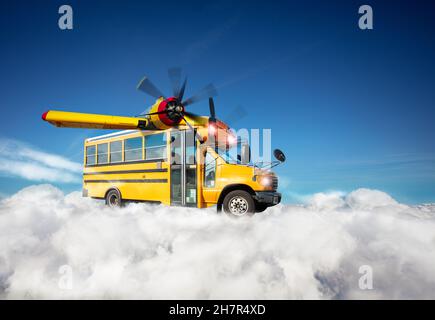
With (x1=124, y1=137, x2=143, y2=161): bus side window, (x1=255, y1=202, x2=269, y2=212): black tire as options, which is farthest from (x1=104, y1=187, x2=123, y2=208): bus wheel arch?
(x1=255, y1=202, x2=269, y2=212): black tire

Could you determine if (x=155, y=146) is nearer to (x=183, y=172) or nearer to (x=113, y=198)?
(x=183, y=172)

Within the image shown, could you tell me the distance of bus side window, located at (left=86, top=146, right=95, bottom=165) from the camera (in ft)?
32.7

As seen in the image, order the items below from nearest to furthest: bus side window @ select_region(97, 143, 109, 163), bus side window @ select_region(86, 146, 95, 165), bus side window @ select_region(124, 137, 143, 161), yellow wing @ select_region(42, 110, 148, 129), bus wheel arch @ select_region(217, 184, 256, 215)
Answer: bus wheel arch @ select_region(217, 184, 256, 215)
yellow wing @ select_region(42, 110, 148, 129)
bus side window @ select_region(124, 137, 143, 161)
bus side window @ select_region(97, 143, 109, 163)
bus side window @ select_region(86, 146, 95, 165)

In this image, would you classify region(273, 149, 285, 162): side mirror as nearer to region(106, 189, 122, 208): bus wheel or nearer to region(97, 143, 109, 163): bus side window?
region(106, 189, 122, 208): bus wheel

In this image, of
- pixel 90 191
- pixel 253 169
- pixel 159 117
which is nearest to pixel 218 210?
pixel 253 169

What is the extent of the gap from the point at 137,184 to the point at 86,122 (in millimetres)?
2553

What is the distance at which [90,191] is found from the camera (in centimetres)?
995

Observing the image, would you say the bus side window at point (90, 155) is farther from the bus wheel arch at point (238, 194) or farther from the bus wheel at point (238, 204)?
the bus wheel at point (238, 204)

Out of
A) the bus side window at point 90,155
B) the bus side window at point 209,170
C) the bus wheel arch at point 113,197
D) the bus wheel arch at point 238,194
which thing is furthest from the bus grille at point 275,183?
the bus side window at point 90,155

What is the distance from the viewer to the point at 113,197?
9281 mm

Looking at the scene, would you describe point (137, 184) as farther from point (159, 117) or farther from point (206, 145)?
point (206, 145)

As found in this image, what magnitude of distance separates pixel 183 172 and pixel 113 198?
11.3 feet

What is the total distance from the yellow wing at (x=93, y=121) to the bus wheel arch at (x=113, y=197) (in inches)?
86.9

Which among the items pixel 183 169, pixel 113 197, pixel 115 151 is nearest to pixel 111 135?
pixel 115 151
